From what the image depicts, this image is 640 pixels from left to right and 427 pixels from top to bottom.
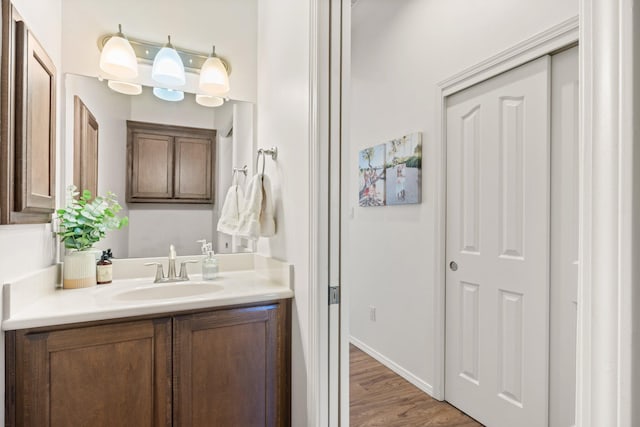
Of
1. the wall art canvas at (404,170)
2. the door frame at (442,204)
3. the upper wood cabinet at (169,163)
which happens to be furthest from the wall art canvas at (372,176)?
the upper wood cabinet at (169,163)

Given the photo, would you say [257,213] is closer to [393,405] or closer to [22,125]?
[22,125]

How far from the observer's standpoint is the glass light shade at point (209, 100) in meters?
1.99

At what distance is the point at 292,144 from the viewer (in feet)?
5.16

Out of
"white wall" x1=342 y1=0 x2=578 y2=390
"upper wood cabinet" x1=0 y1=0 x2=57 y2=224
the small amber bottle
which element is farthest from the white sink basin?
"white wall" x1=342 y1=0 x2=578 y2=390

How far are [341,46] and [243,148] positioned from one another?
93 cm

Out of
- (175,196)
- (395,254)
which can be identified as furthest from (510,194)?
(175,196)

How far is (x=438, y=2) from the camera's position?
2.21 meters

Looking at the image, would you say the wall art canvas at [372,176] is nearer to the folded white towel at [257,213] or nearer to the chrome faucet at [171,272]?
the folded white towel at [257,213]

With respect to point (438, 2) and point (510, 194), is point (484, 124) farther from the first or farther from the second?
point (438, 2)

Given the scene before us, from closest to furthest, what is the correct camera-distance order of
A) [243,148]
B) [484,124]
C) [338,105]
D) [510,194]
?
[338,105] → [510,194] → [484,124] → [243,148]

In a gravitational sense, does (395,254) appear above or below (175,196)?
below

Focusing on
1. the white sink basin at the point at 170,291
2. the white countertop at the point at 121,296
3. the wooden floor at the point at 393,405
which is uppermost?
the white countertop at the point at 121,296

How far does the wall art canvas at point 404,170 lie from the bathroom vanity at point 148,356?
3.94 feet

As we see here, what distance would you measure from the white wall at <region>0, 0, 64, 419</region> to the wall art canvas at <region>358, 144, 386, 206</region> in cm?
206
